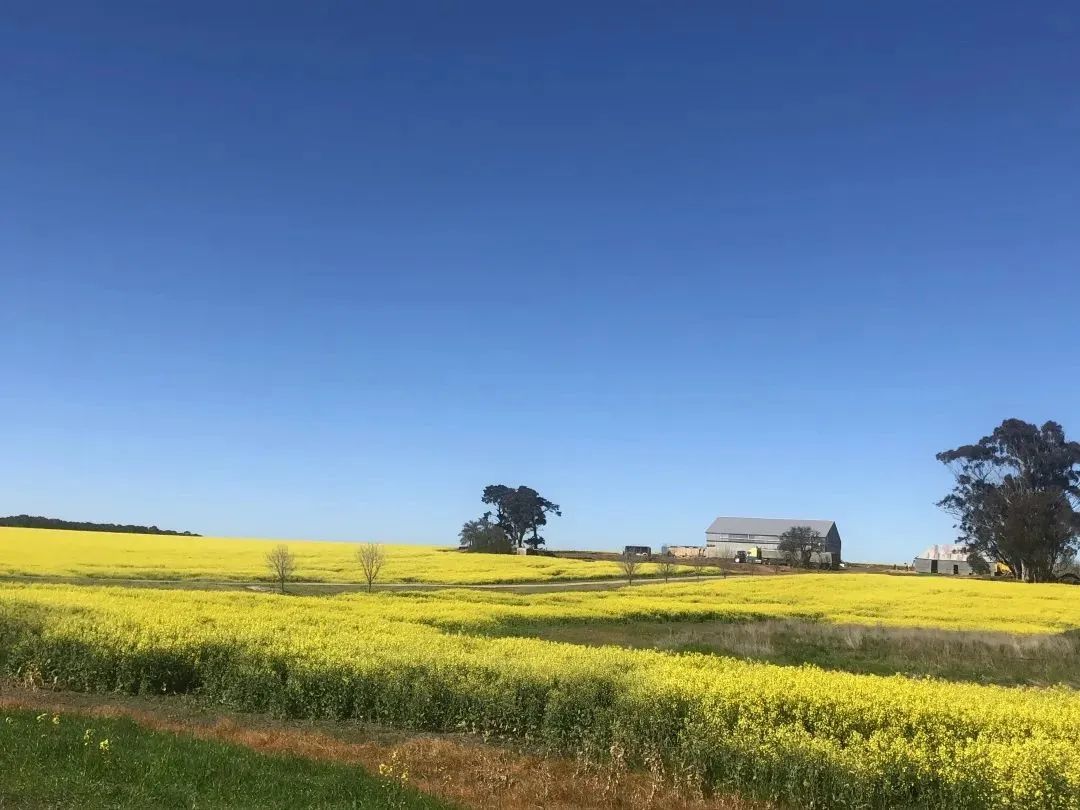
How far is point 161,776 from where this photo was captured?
794 centimetres

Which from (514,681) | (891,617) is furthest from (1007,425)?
(514,681)

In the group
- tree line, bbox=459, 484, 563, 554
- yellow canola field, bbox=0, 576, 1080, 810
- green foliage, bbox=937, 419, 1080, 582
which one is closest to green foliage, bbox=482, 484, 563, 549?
tree line, bbox=459, 484, 563, 554

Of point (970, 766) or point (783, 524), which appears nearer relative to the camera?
point (970, 766)

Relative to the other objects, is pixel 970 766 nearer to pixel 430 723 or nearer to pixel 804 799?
pixel 804 799

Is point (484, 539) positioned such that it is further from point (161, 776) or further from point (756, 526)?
point (161, 776)

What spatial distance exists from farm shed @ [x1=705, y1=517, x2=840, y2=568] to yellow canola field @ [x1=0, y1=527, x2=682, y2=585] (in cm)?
6050

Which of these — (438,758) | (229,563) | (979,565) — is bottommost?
(979,565)

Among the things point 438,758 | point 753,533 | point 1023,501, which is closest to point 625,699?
point 438,758

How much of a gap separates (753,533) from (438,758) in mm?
129937

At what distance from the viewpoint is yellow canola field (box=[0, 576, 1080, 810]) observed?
866 centimetres

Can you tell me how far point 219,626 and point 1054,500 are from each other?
8627 centimetres

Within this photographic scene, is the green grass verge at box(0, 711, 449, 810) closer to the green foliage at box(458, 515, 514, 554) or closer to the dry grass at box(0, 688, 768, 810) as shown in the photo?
the dry grass at box(0, 688, 768, 810)

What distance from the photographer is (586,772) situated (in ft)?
31.9

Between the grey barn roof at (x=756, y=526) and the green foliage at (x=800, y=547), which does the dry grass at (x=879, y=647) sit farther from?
the grey barn roof at (x=756, y=526)
